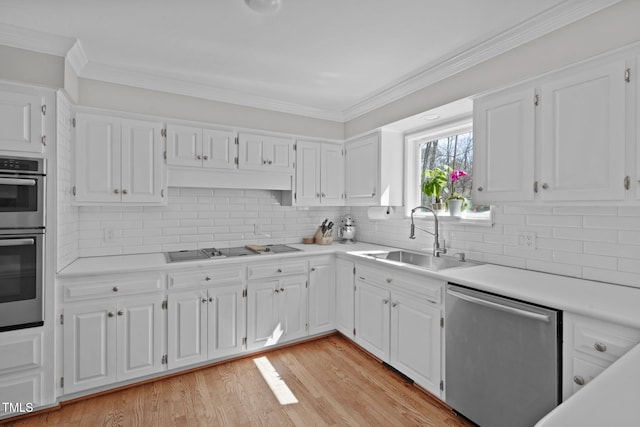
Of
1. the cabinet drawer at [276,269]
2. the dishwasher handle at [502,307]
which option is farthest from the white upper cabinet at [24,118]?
the dishwasher handle at [502,307]

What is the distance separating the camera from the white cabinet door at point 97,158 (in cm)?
262

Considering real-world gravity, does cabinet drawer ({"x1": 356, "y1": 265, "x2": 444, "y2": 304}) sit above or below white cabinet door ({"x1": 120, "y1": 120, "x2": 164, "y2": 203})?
below

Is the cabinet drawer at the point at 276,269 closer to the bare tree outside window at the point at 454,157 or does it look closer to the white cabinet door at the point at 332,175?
the white cabinet door at the point at 332,175

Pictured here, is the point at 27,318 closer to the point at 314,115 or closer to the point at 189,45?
the point at 189,45

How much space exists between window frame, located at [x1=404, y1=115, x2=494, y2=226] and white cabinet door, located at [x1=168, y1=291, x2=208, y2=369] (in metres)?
2.18

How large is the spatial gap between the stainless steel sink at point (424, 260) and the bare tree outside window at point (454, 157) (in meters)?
0.51

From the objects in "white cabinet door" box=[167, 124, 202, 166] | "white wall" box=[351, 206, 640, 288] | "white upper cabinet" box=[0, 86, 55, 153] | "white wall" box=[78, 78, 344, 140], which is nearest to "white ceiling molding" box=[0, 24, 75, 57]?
"white upper cabinet" box=[0, 86, 55, 153]

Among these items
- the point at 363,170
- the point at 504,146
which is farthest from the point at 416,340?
the point at 363,170

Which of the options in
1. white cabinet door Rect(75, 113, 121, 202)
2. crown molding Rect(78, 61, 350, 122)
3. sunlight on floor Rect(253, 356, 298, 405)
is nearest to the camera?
sunlight on floor Rect(253, 356, 298, 405)

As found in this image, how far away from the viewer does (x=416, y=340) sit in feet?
8.01

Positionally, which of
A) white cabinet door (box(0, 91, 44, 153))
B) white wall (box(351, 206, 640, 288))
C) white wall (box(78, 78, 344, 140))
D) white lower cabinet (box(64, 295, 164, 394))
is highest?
white wall (box(78, 78, 344, 140))

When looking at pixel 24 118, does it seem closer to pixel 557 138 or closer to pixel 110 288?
pixel 110 288

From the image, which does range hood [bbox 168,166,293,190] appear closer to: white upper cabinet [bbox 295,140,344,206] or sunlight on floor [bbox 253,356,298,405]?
white upper cabinet [bbox 295,140,344,206]

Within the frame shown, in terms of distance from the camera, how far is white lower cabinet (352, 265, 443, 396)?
7.56ft
